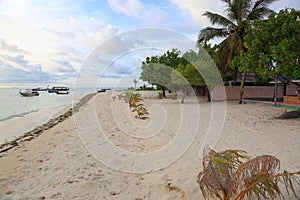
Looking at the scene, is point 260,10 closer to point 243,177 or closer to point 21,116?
point 243,177

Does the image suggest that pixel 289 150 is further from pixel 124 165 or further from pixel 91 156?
pixel 91 156

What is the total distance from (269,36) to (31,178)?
915 cm

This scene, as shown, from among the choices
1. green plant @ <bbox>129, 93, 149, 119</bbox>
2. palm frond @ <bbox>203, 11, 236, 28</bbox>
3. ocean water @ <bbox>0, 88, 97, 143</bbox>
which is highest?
palm frond @ <bbox>203, 11, 236, 28</bbox>

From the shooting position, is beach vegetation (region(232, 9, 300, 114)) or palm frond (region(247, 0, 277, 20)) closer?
beach vegetation (region(232, 9, 300, 114))

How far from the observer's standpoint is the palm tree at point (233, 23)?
13.2 metres

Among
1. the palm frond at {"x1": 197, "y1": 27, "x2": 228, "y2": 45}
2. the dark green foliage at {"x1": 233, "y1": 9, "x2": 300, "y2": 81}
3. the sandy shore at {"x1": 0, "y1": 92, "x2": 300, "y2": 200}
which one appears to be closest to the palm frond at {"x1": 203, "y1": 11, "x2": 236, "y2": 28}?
the palm frond at {"x1": 197, "y1": 27, "x2": 228, "y2": 45}

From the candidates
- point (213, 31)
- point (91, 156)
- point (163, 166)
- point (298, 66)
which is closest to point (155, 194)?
point (163, 166)

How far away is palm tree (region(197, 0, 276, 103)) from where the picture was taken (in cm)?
1317

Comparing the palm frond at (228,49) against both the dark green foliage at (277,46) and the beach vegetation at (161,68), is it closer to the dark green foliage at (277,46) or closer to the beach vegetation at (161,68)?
the dark green foliage at (277,46)

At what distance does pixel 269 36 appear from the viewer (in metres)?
7.78

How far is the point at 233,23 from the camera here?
45.5ft

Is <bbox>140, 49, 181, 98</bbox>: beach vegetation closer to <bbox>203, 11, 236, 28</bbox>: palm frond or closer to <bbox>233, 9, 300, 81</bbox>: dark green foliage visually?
Answer: <bbox>203, 11, 236, 28</bbox>: palm frond

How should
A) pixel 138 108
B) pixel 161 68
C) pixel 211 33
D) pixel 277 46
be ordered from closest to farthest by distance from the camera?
1. pixel 277 46
2. pixel 138 108
3. pixel 211 33
4. pixel 161 68

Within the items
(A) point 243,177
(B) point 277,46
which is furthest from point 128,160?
(B) point 277,46
